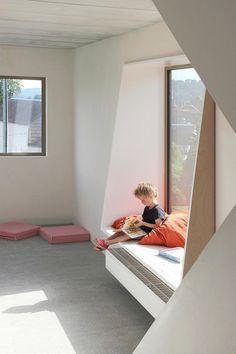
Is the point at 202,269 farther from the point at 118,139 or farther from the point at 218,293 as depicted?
the point at 118,139

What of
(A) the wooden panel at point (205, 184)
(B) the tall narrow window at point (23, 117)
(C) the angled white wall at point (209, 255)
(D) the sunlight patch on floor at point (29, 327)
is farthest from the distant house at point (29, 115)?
(C) the angled white wall at point (209, 255)

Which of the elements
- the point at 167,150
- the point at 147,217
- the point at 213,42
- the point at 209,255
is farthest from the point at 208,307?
the point at 167,150

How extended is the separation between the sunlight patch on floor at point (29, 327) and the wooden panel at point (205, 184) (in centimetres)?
129

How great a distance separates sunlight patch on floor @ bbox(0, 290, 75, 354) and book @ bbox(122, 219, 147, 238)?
1043 millimetres

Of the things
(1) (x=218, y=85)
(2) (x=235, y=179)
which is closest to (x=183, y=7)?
(1) (x=218, y=85)

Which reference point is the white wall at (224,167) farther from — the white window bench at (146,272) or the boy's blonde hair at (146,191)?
the boy's blonde hair at (146,191)

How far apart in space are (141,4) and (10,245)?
145 inches

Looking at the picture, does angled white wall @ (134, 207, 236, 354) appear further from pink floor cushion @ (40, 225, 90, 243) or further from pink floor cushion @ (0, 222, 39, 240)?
pink floor cushion @ (0, 222, 39, 240)

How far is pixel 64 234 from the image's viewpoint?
21.4ft

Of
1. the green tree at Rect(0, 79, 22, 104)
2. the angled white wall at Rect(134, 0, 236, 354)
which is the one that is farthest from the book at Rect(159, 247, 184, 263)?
the green tree at Rect(0, 79, 22, 104)

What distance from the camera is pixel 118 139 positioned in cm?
557

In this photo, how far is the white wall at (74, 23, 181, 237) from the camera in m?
4.96

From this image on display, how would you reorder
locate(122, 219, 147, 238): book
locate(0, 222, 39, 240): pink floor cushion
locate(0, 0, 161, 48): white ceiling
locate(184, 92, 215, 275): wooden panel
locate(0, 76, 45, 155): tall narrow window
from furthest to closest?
locate(0, 76, 45, 155): tall narrow window, locate(0, 222, 39, 240): pink floor cushion, locate(122, 219, 147, 238): book, locate(0, 0, 161, 48): white ceiling, locate(184, 92, 215, 275): wooden panel

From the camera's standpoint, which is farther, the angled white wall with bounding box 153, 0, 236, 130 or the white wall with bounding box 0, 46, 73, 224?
the white wall with bounding box 0, 46, 73, 224
